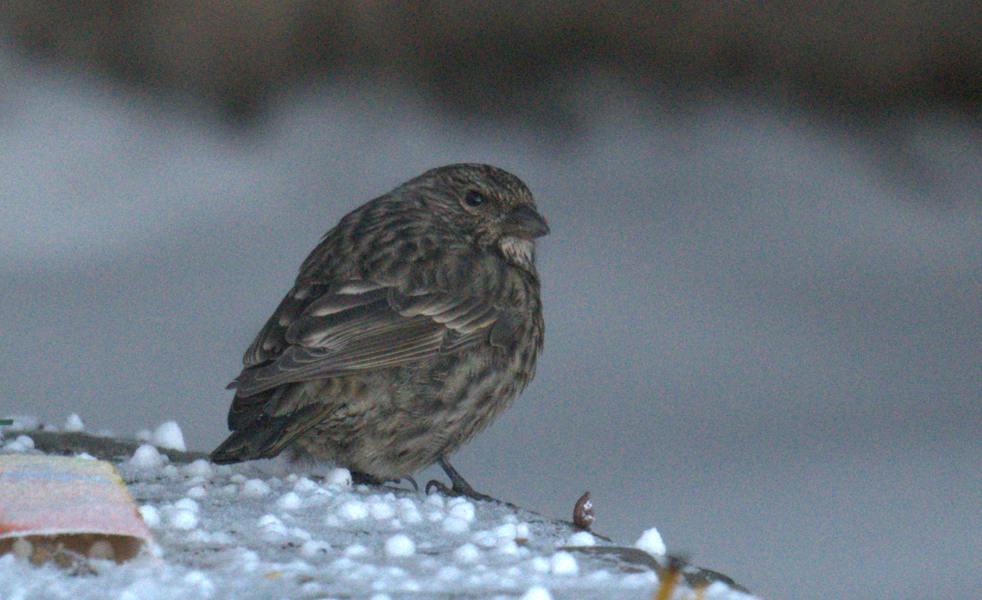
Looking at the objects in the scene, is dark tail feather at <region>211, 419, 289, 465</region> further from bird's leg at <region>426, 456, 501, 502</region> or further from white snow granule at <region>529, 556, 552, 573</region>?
white snow granule at <region>529, 556, 552, 573</region>

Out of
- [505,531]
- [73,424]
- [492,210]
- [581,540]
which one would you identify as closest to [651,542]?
[581,540]

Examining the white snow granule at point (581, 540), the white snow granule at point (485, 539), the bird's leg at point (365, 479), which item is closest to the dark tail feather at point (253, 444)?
the bird's leg at point (365, 479)

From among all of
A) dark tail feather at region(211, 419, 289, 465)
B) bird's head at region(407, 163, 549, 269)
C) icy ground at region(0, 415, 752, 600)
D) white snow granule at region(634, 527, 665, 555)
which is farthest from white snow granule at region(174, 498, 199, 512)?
bird's head at region(407, 163, 549, 269)

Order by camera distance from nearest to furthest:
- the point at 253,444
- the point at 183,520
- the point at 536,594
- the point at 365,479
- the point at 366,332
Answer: the point at 536,594
the point at 183,520
the point at 253,444
the point at 366,332
the point at 365,479

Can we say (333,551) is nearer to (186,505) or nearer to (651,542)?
(186,505)

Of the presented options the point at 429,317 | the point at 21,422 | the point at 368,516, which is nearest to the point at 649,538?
the point at 368,516

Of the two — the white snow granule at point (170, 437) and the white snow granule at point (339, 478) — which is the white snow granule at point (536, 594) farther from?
the white snow granule at point (170, 437)
